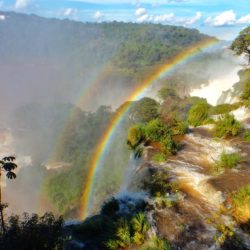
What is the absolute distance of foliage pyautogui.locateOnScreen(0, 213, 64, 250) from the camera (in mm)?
11203

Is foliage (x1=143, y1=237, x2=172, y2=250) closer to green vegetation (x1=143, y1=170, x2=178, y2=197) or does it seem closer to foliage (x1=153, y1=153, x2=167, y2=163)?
green vegetation (x1=143, y1=170, x2=178, y2=197)

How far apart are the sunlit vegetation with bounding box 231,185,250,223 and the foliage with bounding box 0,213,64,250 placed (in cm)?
607

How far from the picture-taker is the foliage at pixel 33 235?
11.2 m

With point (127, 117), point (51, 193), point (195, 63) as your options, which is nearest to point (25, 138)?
point (51, 193)

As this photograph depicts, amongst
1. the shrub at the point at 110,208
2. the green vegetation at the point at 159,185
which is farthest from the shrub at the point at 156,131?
the shrub at the point at 110,208

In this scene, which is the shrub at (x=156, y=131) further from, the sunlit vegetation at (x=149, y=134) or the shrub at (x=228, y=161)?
the shrub at (x=228, y=161)

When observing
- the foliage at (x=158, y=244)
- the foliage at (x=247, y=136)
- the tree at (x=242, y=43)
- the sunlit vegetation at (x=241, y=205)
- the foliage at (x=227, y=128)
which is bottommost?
the foliage at (x=158, y=244)

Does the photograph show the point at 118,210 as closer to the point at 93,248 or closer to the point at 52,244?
the point at 93,248

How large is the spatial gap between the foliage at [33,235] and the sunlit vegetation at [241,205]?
607 cm

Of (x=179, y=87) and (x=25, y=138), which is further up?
(x=25, y=138)

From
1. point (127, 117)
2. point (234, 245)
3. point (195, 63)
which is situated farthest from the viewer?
point (195, 63)

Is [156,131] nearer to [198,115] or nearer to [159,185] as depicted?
[159,185]

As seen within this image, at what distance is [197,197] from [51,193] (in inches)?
2986

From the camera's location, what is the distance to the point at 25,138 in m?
134
